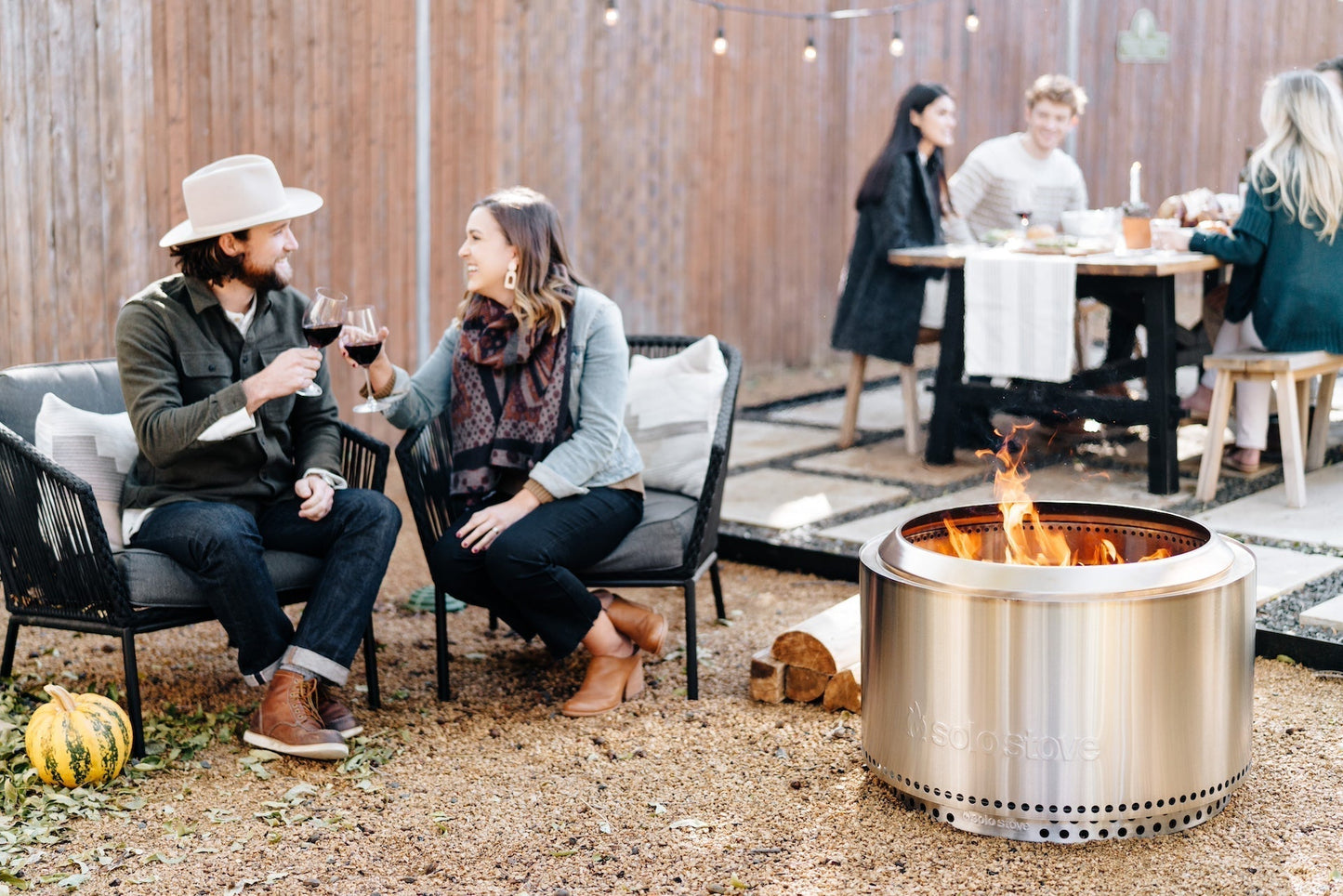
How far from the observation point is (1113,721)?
99.1 inches

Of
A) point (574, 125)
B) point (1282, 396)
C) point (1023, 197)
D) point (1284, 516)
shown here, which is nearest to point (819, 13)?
point (574, 125)

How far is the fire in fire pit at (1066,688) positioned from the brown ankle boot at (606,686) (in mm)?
836

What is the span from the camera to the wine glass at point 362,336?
305 cm

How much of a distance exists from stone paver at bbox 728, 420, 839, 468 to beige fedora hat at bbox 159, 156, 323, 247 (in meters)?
2.76

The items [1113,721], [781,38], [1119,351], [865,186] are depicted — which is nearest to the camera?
[1113,721]

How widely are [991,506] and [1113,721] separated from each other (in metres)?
0.58

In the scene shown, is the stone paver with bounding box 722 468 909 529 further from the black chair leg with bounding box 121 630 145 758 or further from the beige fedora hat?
the black chair leg with bounding box 121 630 145 758

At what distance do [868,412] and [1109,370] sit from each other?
1404mm

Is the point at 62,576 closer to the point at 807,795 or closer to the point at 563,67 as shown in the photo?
the point at 807,795

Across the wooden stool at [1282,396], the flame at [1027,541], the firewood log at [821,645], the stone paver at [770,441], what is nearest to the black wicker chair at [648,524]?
the firewood log at [821,645]

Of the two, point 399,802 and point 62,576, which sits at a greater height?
point 62,576

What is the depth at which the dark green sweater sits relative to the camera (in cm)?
490

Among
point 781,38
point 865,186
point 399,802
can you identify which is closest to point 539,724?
point 399,802

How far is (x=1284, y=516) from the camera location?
4.65 meters
